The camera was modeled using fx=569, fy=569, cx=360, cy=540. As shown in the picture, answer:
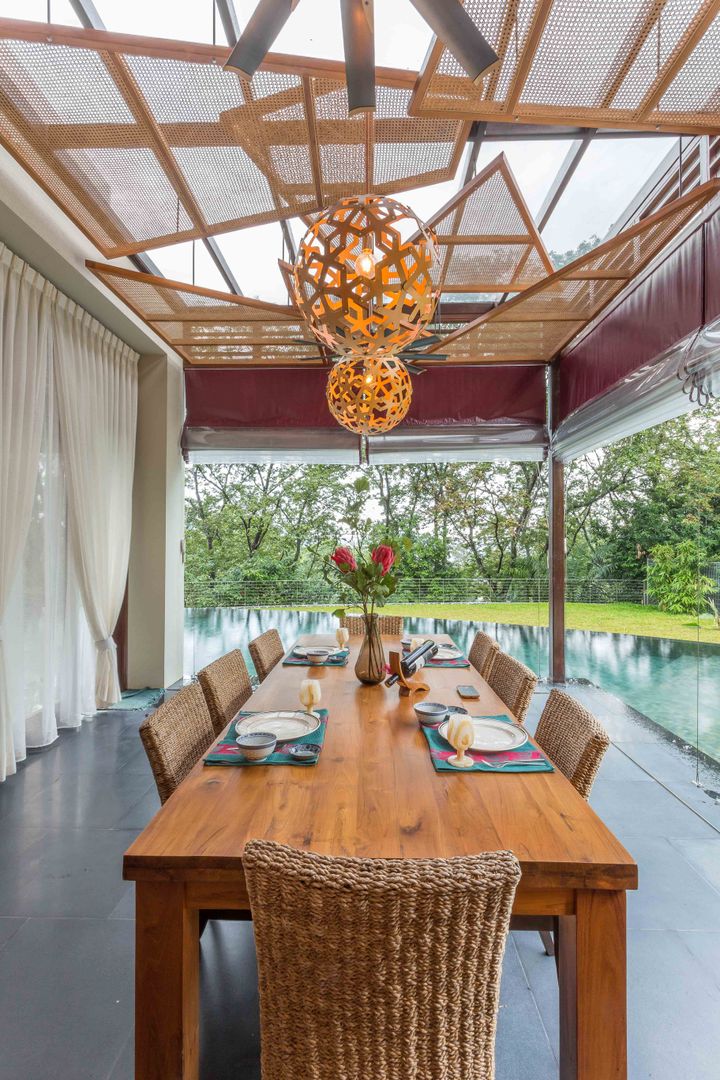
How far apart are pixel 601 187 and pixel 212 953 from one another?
4.28 m

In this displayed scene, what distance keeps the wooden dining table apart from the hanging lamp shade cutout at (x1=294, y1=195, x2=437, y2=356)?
4.03 ft

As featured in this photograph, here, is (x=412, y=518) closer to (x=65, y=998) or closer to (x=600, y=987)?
(x=65, y=998)

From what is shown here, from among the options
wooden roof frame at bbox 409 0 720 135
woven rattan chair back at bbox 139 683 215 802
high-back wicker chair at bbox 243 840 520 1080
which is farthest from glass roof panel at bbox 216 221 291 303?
high-back wicker chair at bbox 243 840 520 1080

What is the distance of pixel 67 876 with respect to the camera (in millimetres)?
2248

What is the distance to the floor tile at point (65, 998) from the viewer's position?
147cm

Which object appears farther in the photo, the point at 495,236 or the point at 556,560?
the point at 556,560

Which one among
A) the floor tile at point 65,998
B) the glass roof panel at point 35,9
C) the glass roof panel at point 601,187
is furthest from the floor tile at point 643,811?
the glass roof panel at point 35,9

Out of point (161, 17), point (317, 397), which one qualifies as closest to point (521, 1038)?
point (161, 17)

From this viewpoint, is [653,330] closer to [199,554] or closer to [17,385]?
[17,385]

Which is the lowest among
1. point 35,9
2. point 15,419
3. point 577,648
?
point 577,648

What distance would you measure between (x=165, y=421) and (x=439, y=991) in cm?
480

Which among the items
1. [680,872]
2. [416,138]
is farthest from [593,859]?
[416,138]

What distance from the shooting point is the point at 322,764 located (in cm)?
156

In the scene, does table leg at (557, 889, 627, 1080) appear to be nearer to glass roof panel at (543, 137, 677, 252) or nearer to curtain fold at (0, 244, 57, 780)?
curtain fold at (0, 244, 57, 780)
